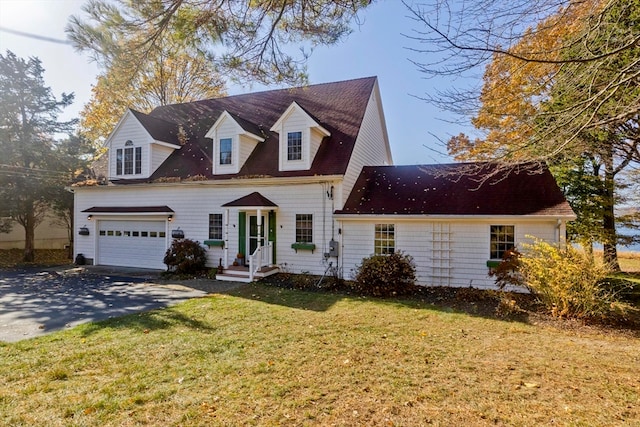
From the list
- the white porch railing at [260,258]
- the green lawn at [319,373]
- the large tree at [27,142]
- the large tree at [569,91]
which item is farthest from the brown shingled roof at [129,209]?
the large tree at [569,91]

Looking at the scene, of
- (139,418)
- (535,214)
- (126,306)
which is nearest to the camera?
(139,418)

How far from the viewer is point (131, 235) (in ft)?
51.7

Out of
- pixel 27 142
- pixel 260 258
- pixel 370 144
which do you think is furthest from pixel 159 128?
pixel 370 144

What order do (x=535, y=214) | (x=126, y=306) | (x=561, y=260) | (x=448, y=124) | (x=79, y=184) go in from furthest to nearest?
(x=79, y=184) < (x=535, y=214) < (x=126, y=306) < (x=561, y=260) < (x=448, y=124)

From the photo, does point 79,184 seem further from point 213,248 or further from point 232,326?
point 232,326

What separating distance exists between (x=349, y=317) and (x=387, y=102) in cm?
1285

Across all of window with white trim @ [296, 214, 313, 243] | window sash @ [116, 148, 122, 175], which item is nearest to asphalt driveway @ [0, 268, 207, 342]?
window with white trim @ [296, 214, 313, 243]

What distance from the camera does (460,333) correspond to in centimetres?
652

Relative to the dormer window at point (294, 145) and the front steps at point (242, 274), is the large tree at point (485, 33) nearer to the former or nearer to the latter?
the dormer window at point (294, 145)

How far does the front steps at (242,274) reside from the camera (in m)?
12.2

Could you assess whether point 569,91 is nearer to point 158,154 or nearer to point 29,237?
point 158,154

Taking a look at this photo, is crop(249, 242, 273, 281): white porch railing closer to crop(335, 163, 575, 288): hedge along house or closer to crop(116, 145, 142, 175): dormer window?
crop(335, 163, 575, 288): hedge along house

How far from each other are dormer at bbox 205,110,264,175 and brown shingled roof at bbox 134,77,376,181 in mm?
247

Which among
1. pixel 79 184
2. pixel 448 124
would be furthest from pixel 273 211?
pixel 79 184
